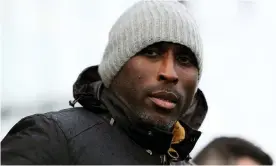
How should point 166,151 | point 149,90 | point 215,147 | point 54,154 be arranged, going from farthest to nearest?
1. point 215,147
2. point 166,151
3. point 149,90
4. point 54,154

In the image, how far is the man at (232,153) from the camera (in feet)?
8.25

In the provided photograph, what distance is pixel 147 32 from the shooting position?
64.0 inches

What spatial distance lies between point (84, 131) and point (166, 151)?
0.93 feet

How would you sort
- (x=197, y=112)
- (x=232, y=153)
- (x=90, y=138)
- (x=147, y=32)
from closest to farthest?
1. (x=90, y=138)
2. (x=147, y=32)
3. (x=197, y=112)
4. (x=232, y=153)

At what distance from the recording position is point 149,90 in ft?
5.01

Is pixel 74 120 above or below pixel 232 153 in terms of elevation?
above

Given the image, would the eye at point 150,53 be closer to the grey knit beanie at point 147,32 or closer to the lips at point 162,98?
the grey knit beanie at point 147,32

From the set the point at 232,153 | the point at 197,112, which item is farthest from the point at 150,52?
the point at 232,153

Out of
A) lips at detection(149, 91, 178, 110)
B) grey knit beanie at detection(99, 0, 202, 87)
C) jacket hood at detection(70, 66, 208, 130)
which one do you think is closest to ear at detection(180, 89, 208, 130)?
jacket hood at detection(70, 66, 208, 130)

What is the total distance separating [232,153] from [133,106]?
124 centimetres

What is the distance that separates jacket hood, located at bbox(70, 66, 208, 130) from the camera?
1695mm

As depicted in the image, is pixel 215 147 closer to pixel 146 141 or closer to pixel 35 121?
pixel 146 141

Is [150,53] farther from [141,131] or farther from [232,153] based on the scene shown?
[232,153]

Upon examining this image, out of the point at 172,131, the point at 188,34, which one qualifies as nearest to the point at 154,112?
the point at 172,131
